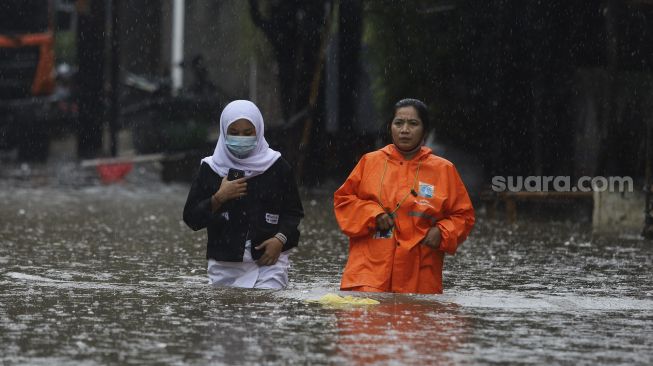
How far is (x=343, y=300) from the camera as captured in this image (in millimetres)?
8445

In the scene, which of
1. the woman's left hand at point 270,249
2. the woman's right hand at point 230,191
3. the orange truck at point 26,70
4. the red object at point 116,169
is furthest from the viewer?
the orange truck at point 26,70

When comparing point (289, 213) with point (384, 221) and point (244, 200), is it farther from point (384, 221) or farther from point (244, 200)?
point (384, 221)

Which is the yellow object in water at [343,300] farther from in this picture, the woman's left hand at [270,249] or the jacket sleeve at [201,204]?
the jacket sleeve at [201,204]

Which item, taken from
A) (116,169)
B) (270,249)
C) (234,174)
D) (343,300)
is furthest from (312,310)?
(116,169)

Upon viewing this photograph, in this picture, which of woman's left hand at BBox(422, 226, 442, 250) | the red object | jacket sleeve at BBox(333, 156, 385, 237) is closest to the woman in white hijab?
jacket sleeve at BBox(333, 156, 385, 237)

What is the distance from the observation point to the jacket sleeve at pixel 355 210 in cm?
823

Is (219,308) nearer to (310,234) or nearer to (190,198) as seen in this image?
(190,198)

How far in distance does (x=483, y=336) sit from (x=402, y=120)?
60.4 inches

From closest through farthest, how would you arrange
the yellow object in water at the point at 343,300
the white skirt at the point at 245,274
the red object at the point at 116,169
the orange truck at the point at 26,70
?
the yellow object in water at the point at 343,300 → the white skirt at the point at 245,274 → the red object at the point at 116,169 → the orange truck at the point at 26,70

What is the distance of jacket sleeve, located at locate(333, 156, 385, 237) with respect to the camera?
8.23m

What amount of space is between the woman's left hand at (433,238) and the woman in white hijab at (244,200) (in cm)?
84

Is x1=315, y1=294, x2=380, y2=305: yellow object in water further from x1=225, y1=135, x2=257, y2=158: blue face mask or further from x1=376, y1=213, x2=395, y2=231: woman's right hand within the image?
x1=225, y1=135, x2=257, y2=158: blue face mask

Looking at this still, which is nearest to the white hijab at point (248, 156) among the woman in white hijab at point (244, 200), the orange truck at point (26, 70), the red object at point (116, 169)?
the woman in white hijab at point (244, 200)

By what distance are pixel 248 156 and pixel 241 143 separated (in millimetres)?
160
